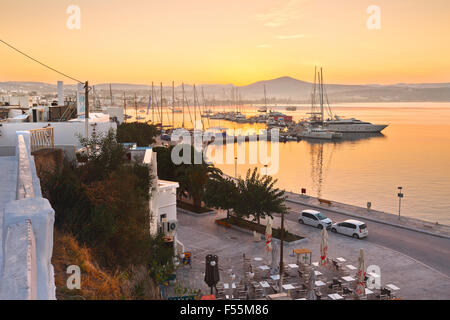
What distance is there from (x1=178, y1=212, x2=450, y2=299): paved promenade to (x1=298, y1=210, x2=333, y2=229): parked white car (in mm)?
367

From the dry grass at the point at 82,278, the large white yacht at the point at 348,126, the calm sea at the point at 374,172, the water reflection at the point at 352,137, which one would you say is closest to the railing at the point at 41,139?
the dry grass at the point at 82,278

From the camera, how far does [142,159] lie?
15.5 metres

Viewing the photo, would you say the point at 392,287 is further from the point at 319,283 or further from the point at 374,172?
the point at 374,172

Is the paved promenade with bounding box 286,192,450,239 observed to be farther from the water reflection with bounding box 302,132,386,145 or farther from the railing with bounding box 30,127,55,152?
the water reflection with bounding box 302,132,386,145

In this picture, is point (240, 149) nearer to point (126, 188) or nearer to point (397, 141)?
point (397, 141)

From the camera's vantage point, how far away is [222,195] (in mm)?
21516

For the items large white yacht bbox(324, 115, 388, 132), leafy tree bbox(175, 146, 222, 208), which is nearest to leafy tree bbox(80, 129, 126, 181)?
leafy tree bbox(175, 146, 222, 208)

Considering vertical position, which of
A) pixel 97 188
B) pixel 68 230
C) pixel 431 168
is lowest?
pixel 431 168

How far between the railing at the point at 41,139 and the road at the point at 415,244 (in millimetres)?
16250

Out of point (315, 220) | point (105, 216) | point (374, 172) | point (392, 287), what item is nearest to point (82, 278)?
point (105, 216)

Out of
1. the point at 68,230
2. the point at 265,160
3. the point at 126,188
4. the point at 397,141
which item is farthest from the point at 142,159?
the point at 397,141

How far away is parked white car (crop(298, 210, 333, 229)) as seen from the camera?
2127 centimetres

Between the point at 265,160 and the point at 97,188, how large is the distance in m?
54.4
